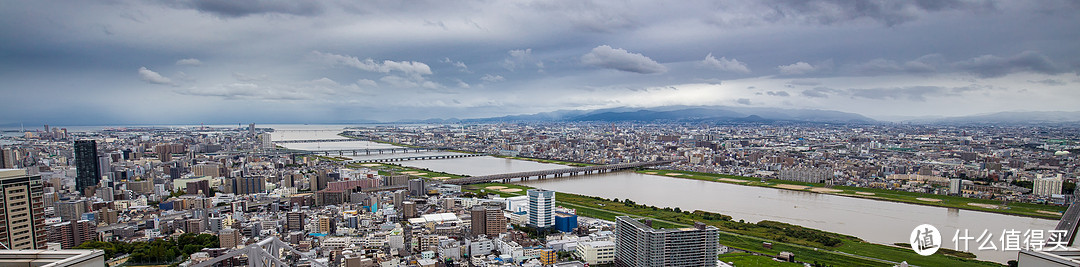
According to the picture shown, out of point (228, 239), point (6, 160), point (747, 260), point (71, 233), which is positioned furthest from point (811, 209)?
point (6, 160)

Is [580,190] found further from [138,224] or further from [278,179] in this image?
[138,224]

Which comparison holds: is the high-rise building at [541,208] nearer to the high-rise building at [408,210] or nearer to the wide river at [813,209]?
the high-rise building at [408,210]

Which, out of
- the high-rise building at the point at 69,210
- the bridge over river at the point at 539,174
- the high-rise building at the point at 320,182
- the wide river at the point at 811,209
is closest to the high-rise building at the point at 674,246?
the wide river at the point at 811,209

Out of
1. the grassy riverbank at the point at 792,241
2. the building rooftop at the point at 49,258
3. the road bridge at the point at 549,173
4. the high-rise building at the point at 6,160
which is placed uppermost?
the building rooftop at the point at 49,258

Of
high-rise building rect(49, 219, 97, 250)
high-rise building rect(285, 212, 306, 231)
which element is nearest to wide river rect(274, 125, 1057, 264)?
high-rise building rect(285, 212, 306, 231)

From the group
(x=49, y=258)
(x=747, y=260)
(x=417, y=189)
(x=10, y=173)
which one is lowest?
(x=747, y=260)

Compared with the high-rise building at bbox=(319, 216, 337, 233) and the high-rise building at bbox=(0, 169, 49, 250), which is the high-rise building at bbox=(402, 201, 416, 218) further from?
the high-rise building at bbox=(0, 169, 49, 250)

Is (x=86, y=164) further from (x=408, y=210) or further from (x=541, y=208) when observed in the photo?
(x=541, y=208)
